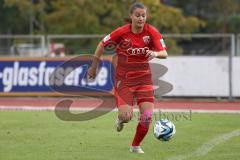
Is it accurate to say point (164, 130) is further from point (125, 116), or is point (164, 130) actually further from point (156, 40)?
point (156, 40)

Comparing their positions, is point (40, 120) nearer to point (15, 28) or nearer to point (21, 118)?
point (21, 118)

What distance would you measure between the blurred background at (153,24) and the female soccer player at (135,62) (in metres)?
1.97

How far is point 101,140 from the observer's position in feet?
40.0

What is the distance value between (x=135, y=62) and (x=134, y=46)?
0.83 feet

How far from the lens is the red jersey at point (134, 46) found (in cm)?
1032

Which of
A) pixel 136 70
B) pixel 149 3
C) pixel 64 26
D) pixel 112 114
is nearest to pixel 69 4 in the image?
pixel 64 26

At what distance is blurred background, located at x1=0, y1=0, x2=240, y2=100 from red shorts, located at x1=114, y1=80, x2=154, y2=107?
6.93ft

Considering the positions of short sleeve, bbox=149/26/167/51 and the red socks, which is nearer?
short sleeve, bbox=149/26/167/51

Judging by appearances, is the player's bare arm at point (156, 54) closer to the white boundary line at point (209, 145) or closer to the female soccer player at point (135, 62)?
the female soccer player at point (135, 62)

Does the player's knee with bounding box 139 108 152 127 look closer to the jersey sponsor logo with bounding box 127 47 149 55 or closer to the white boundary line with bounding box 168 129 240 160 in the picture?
the white boundary line with bounding box 168 129 240 160

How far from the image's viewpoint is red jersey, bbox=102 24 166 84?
10.3 meters

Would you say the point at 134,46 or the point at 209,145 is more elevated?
the point at 134,46

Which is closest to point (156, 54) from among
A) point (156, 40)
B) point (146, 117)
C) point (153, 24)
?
point (156, 40)

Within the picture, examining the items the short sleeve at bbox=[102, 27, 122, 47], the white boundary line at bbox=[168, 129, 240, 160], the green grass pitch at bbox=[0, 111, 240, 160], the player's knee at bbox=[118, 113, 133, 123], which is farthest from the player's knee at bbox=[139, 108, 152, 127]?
the short sleeve at bbox=[102, 27, 122, 47]
